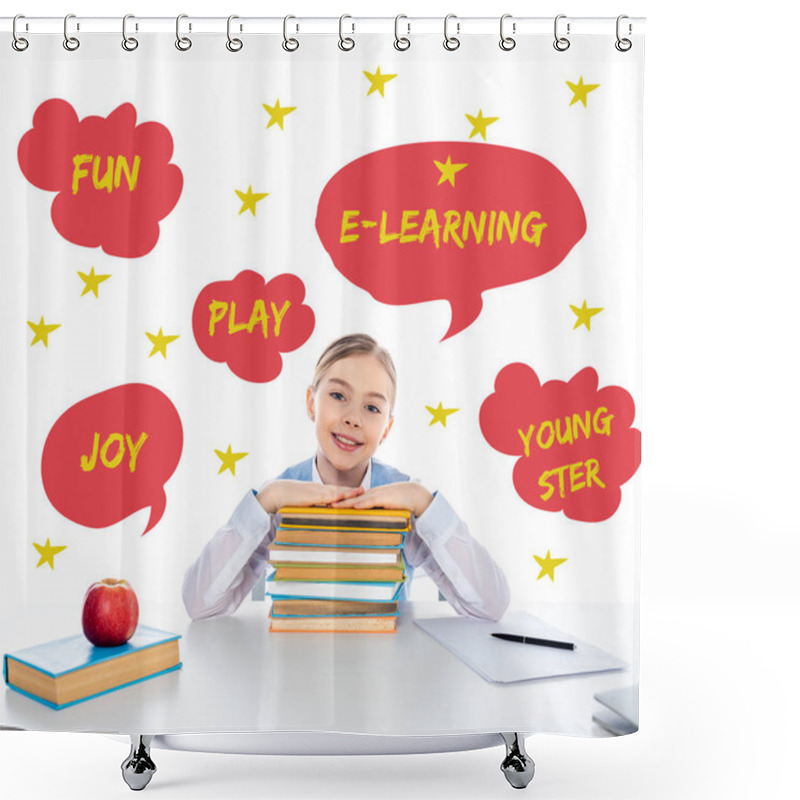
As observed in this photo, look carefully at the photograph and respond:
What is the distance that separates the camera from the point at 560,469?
164 cm

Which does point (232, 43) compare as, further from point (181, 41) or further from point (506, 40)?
point (506, 40)

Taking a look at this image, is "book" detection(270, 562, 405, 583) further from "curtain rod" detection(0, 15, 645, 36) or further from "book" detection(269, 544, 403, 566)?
"curtain rod" detection(0, 15, 645, 36)


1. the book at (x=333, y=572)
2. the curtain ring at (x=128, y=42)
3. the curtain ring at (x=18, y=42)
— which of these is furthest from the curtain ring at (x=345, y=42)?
the book at (x=333, y=572)

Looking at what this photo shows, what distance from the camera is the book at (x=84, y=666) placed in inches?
62.8

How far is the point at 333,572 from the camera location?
1669 millimetres

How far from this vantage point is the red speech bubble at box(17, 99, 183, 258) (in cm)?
165

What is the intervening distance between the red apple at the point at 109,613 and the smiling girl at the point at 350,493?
0.35ft

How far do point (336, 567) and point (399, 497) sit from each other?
0.18 metres

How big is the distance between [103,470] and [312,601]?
0.47 m

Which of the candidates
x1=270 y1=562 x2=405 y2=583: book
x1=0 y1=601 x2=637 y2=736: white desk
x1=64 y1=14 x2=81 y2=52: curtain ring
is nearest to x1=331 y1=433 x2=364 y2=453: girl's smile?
x1=270 y1=562 x2=405 y2=583: book

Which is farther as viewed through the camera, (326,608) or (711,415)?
(711,415)

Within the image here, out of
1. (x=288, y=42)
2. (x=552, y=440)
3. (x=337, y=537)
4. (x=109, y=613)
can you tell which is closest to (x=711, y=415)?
(x=552, y=440)

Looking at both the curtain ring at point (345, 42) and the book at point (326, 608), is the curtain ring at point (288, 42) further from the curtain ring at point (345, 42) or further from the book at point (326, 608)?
the book at point (326, 608)

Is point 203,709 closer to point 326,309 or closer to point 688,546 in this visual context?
point 326,309
